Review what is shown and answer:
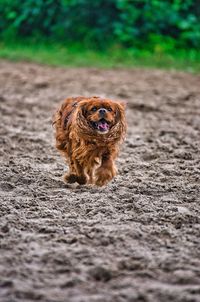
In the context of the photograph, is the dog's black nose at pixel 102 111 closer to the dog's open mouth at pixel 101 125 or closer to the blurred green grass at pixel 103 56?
the dog's open mouth at pixel 101 125

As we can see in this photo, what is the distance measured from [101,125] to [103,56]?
26.0ft

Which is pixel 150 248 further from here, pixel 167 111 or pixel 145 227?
pixel 167 111

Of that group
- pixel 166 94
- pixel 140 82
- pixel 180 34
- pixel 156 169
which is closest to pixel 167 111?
pixel 166 94

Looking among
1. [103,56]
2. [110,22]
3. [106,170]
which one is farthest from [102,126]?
[110,22]

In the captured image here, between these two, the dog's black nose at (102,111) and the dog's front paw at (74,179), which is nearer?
the dog's black nose at (102,111)

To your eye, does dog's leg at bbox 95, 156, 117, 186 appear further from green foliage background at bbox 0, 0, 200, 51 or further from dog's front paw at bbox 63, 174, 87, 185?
green foliage background at bbox 0, 0, 200, 51

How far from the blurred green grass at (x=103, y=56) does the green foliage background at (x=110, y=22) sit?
0.23 metres

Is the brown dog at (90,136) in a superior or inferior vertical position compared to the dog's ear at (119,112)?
inferior

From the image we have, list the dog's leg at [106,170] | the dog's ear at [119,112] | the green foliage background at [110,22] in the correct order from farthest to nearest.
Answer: the green foliage background at [110,22] → the dog's leg at [106,170] → the dog's ear at [119,112]

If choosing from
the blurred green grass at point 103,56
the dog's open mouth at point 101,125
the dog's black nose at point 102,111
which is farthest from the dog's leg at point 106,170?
the blurred green grass at point 103,56

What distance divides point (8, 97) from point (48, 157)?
279 centimetres

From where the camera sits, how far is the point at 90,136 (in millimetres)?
4340

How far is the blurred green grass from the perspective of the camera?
11.3 m

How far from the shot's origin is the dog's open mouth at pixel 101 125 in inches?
166
